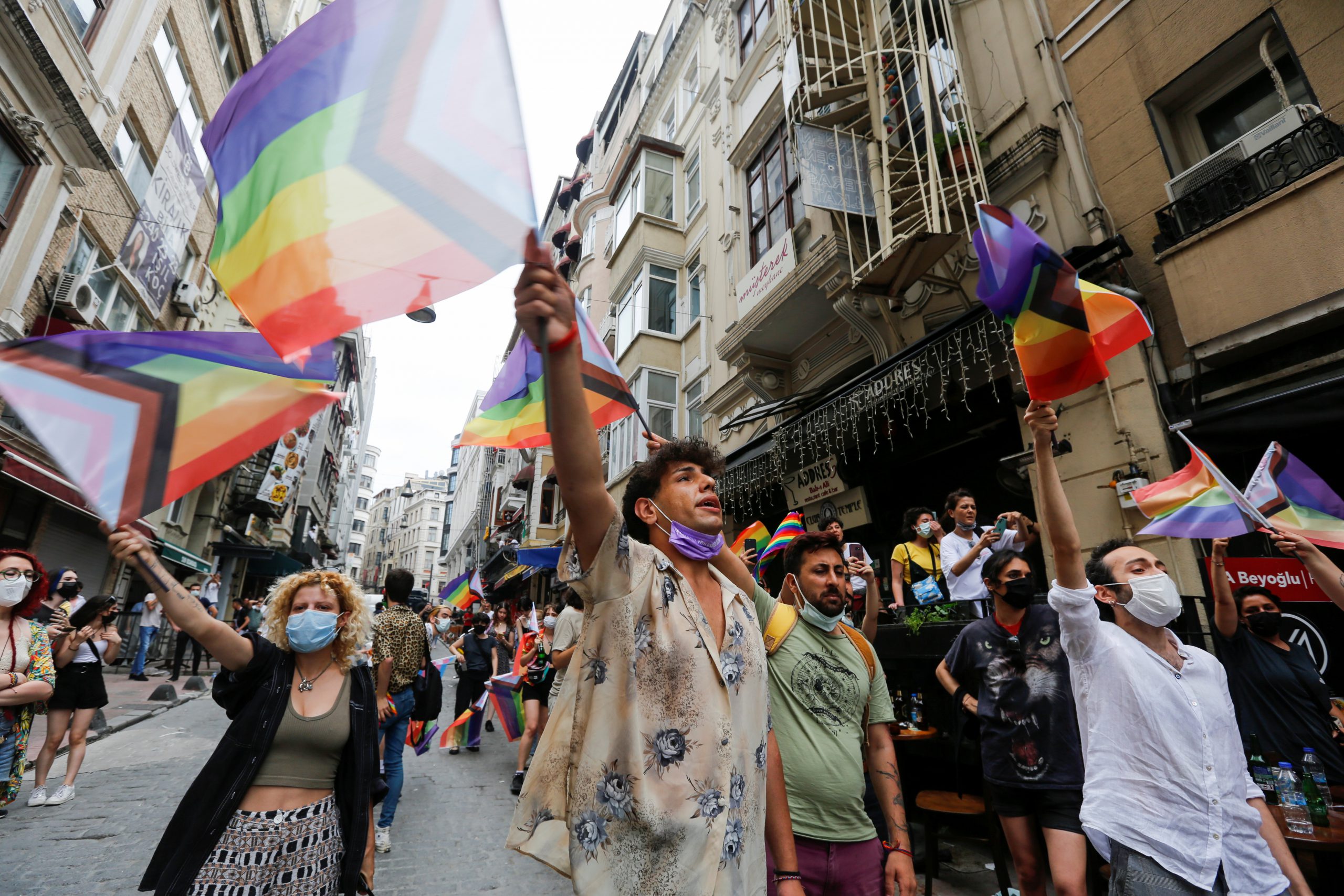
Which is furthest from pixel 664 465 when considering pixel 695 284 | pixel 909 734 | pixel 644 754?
pixel 695 284

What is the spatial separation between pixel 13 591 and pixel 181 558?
16293mm

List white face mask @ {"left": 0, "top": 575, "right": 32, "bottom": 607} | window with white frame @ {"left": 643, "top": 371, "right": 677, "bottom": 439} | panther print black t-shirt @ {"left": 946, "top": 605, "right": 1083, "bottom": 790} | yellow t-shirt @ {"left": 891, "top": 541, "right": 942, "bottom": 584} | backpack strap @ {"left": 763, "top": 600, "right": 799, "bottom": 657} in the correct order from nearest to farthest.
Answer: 1. backpack strap @ {"left": 763, "top": 600, "right": 799, "bottom": 657}
2. panther print black t-shirt @ {"left": 946, "top": 605, "right": 1083, "bottom": 790}
3. white face mask @ {"left": 0, "top": 575, "right": 32, "bottom": 607}
4. yellow t-shirt @ {"left": 891, "top": 541, "right": 942, "bottom": 584}
5. window with white frame @ {"left": 643, "top": 371, "right": 677, "bottom": 439}

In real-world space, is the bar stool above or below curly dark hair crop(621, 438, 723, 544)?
below

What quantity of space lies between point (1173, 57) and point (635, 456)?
12385mm

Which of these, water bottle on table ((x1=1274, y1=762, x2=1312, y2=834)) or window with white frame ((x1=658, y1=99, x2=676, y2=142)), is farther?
window with white frame ((x1=658, y1=99, x2=676, y2=142))

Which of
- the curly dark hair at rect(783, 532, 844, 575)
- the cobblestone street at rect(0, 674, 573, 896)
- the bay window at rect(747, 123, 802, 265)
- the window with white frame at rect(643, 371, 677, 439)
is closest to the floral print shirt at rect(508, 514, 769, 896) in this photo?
the curly dark hair at rect(783, 532, 844, 575)

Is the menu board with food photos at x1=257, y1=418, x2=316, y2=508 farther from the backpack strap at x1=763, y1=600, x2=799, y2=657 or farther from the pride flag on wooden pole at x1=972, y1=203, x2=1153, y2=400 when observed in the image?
the pride flag on wooden pole at x1=972, y1=203, x2=1153, y2=400

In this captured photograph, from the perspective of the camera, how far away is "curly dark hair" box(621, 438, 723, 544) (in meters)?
2.29

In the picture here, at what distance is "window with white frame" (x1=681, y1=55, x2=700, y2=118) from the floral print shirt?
19.4 m

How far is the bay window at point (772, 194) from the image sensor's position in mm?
11359

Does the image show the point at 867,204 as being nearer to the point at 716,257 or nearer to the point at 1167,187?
the point at 1167,187

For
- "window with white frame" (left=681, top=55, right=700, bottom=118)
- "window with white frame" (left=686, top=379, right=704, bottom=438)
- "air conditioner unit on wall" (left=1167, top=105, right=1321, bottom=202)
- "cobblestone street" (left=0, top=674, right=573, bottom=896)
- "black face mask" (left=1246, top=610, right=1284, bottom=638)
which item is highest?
"window with white frame" (left=681, top=55, right=700, bottom=118)

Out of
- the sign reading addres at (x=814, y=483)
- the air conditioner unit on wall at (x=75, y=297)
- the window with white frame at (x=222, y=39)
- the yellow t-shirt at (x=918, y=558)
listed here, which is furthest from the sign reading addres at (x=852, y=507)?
the window with white frame at (x=222, y=39)

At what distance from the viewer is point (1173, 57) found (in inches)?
261
